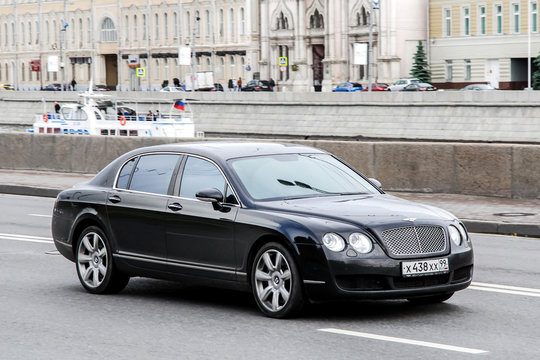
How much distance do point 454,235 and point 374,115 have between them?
42.5m

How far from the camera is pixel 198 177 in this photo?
959cm

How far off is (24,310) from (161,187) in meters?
1.54

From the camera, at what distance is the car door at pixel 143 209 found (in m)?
9.73

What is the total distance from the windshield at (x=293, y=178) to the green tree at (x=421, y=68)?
74.2 m

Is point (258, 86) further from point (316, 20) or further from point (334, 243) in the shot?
point (334, 243)

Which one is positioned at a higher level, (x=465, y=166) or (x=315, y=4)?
(x=315, y=4)

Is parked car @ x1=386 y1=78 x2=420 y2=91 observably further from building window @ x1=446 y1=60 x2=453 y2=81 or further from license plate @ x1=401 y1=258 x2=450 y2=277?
license plate @ x1=401 y1=258 x2=450 y2=277

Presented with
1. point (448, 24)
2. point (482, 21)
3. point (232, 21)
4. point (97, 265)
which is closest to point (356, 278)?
point (97, 265)

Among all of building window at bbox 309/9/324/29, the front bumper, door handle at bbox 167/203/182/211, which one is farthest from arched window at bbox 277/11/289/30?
the front bumper

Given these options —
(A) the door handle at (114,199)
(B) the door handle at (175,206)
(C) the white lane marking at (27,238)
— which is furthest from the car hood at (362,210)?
(C) the white lane marking at (27,238)

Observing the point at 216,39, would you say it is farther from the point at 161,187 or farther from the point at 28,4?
the point at 161,187

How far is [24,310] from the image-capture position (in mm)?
9484

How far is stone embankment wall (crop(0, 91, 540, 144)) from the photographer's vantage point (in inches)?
1838

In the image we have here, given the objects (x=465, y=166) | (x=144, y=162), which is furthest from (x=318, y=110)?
(x=144, y=162)
